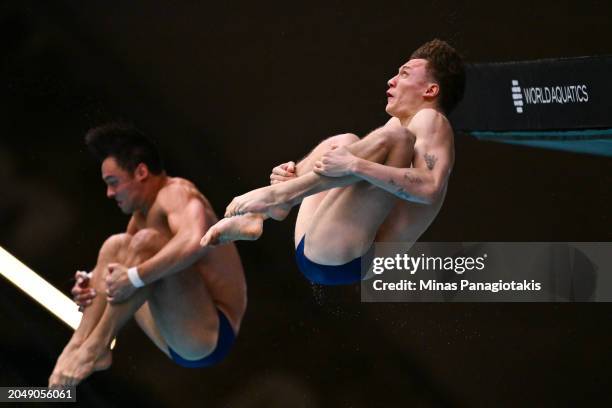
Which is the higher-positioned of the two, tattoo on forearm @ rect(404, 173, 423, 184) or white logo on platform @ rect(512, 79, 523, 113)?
white logo on platform @ rect(512, 79, 523, 113)

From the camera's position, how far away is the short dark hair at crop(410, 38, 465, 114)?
121 inches

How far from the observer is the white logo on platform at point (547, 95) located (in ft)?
11.2

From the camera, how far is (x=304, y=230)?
294cm

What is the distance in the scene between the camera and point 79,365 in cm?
362

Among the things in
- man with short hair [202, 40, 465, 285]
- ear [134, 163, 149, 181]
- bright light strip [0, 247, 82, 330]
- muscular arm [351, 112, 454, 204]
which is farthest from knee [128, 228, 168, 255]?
muscular arm [351, 112, 454, 204]

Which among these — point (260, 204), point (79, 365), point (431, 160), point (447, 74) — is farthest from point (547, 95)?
point (79, 365)

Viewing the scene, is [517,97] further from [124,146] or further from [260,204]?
[124,146]

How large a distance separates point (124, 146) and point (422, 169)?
4.81 ft

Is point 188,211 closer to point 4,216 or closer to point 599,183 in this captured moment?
point 4,216

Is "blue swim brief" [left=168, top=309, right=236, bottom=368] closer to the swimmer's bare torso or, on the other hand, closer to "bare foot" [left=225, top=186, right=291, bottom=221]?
the swimmer's bare torso

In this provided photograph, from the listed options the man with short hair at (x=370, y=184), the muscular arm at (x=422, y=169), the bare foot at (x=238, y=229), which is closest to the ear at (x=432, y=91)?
the man with short hair at (x=370, y=184)

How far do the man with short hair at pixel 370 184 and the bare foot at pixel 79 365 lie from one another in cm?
107

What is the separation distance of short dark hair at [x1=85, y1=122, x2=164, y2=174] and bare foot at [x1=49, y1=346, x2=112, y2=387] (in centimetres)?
72

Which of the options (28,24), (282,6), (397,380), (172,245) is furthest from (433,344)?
(28,24)
